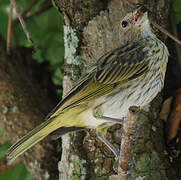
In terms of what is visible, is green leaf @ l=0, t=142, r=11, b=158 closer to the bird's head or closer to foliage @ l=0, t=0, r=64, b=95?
foliage @ l=0, t=0, r=64, b=95

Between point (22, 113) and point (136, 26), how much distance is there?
1.45 meters

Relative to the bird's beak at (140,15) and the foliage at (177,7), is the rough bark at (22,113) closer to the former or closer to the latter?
the bird's beak at (140,15)

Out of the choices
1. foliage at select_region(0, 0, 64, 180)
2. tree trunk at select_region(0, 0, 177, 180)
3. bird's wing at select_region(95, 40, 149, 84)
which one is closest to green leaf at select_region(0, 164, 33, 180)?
foliage at select_region(0, 0, 64, 180)

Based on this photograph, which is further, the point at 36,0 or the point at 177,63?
the point at 36,0

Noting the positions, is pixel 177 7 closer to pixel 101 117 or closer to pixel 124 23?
pixel 124 23

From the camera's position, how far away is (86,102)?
11.3 feet

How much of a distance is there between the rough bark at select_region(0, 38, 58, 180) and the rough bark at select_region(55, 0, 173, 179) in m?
0.50

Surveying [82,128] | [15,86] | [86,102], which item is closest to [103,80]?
[86,102]

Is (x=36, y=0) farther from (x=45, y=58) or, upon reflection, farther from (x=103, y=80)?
(x=103, y=80)

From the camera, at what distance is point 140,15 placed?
3893 millimetres

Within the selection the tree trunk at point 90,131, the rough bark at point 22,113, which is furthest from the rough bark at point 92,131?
the rough bark at point 22,113

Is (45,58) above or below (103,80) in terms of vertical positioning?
above

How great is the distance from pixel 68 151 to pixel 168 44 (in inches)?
65.9

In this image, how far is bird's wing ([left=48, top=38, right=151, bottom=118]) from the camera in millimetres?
3424
